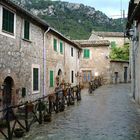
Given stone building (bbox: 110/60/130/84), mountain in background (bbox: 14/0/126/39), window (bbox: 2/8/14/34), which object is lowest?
stone building (bbox: 110/60/130/84)

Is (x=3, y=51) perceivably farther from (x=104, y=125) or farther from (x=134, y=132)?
(x=134, y=132)

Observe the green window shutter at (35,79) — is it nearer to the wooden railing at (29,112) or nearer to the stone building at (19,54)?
the stone building at (19,54)

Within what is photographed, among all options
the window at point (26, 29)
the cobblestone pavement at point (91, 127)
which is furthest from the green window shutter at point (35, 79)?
the cobblestone pavement at point (91, 127)

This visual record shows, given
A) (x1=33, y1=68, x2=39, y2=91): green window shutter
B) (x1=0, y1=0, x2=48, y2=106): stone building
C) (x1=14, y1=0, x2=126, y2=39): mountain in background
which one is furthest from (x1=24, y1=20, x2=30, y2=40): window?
(x1=14, y1=0, x2=126, y2=39): mountain in background

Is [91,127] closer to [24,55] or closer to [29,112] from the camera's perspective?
[29,112]

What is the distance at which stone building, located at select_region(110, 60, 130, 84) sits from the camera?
41250mm

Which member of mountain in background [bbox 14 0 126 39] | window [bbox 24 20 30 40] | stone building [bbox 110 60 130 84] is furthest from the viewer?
mountain in background [bbox 14 0 126 39]

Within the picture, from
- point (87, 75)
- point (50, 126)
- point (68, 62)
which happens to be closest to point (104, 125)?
point (50, 126)

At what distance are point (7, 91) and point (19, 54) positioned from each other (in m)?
2.03

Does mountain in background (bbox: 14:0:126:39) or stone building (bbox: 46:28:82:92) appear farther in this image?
mountain in background (bbox: 14:0:126:39)

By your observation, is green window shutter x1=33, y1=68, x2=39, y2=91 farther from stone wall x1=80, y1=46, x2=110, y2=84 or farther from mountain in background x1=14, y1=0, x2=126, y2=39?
mountain in background x1=14, y1=0, x2=126, y2=39

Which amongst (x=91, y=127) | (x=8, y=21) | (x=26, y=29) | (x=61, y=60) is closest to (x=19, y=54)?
(x=26, y=29)

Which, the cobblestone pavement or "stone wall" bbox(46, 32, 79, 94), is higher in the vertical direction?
"stone wall" bbox(46, 32, 79, 94)

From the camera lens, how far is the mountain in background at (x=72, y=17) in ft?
226
